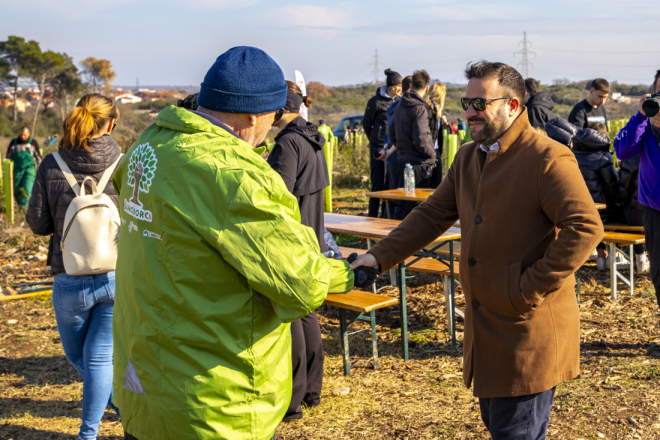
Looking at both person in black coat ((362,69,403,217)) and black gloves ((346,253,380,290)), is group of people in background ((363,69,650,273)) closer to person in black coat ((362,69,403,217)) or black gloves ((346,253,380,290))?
person in black coat ((362,69,403,217))

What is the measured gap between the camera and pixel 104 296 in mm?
3330

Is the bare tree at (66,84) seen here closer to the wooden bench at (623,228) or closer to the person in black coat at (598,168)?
the person in black coat at (598,168)

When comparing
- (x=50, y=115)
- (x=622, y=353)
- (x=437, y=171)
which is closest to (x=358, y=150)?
(x=437, y=171)

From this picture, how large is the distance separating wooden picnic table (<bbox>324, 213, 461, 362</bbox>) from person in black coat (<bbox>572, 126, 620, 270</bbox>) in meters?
1.66

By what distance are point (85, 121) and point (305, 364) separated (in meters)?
1.96

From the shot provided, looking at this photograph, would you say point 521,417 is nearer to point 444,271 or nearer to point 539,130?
point 444,271

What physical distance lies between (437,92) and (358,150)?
765 centimetres

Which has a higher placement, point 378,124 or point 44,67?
point 44,67

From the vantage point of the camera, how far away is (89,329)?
3426 mm

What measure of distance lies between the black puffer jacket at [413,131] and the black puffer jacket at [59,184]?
15.3ft

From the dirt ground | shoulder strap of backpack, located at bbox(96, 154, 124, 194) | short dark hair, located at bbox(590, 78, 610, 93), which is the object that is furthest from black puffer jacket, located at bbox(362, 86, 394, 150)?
shoulder strap of backpack, located at bbox(96, 154, 124, 194)

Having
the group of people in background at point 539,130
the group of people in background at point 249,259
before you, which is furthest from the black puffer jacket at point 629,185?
the group of people in background at point 249,259

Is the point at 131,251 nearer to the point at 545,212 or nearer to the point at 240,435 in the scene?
the point at 240,435

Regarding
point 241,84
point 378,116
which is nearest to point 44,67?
point 378,116
